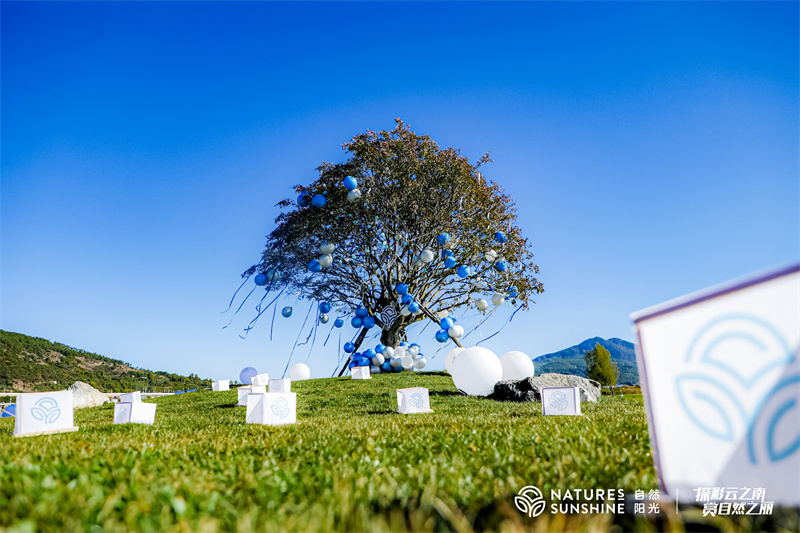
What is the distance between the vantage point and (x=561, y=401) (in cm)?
895

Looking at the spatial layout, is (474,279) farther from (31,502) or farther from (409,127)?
(31,502)

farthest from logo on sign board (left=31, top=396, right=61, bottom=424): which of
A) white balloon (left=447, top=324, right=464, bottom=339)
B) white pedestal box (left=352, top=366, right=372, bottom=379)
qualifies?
white balloon (left=447, top=324, right=464, bottom=339)

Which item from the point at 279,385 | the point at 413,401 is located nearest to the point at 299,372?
the point at 279,385

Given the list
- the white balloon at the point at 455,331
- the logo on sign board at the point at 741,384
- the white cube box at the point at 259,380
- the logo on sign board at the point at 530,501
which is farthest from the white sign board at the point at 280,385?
the logo on sign board at the point at 741,384

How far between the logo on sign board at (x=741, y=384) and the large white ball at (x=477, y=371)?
12926mm

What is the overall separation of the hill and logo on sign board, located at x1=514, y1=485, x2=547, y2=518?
39.4 m

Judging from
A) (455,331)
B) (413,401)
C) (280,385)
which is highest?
(455,331)

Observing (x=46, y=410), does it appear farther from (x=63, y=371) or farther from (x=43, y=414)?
(x=63, y=371)

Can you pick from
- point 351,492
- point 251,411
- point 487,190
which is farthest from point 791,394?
point 487,190

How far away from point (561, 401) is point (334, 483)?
7245mm

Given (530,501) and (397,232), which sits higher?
(397,232)

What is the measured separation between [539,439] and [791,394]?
2.93m

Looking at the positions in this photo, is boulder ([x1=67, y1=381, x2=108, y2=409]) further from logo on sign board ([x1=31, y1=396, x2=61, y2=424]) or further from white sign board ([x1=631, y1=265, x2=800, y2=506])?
white sign board ([x1=631, y1=265, x2=800, y2=506])

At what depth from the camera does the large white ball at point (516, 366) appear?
1661cm
